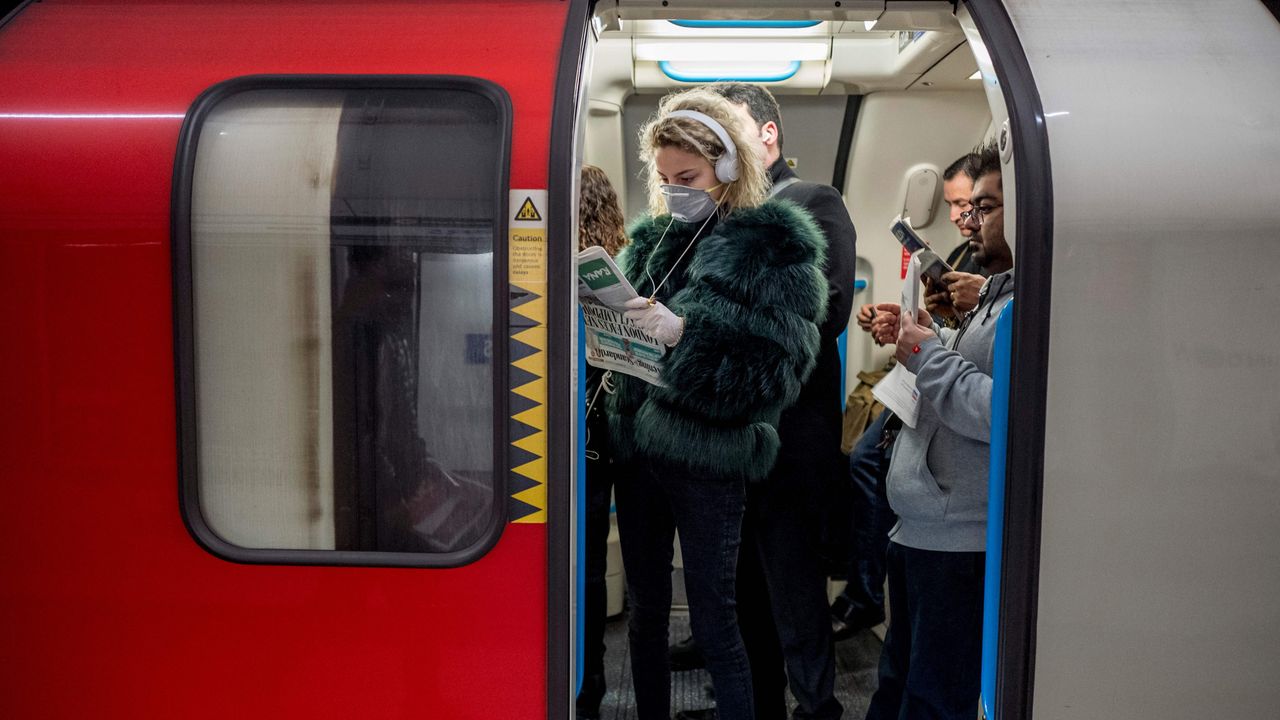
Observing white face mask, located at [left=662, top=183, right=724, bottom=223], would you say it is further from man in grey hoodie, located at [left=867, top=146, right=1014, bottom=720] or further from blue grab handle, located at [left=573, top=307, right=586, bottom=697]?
man in grey hoodie, located at [left=867, top=146, right=1014, bottom=720]

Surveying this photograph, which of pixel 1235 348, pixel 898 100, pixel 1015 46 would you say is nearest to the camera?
pixel 1235 348

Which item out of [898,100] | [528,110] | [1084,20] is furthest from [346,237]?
[898,100]

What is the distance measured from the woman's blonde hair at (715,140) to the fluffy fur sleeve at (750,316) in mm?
77

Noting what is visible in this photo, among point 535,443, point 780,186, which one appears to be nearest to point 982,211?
point 780,186

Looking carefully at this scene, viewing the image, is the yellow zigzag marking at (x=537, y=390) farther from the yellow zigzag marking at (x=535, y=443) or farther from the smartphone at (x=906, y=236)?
the smartphone at (x=906, y=236)

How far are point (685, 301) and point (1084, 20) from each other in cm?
103

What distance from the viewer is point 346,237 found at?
6.03 feet

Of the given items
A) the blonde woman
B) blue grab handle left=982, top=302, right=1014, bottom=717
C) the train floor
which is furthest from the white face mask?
the train floor

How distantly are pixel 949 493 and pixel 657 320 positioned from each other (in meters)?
0.74

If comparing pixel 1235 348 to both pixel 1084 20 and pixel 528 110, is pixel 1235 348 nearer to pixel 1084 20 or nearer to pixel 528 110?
pixel 1084 20

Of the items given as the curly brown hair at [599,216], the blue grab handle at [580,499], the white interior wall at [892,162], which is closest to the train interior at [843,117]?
the white interior wall at [892,162]

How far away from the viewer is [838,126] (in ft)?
13.6

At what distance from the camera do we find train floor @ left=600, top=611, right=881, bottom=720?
10.0 feet

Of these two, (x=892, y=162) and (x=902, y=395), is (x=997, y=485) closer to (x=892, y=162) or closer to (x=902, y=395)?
(x=902, y=395)
